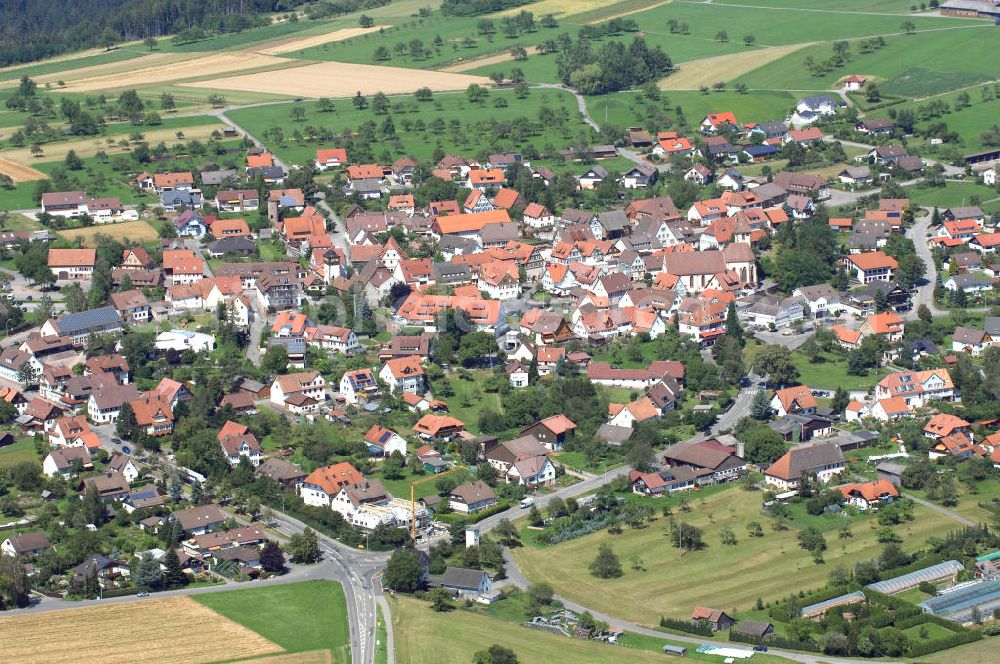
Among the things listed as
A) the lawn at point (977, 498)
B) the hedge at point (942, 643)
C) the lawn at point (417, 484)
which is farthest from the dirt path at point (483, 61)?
the hedge at point (942, 643)

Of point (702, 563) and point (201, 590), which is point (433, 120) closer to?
point (702, 563)

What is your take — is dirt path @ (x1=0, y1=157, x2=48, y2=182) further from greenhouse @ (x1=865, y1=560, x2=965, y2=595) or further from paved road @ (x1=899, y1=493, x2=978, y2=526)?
greenhouse @ (x1=865, y1=560, x2=965, y2=595)

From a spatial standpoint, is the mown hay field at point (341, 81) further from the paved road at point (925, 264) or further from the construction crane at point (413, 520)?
the construction crane at point (413, 520)

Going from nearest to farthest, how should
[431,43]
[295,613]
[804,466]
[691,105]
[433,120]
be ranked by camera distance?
[295,613], [804,466], [433,120], [691,105], [431,43]

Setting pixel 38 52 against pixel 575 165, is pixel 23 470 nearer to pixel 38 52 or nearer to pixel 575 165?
pixel 575 165

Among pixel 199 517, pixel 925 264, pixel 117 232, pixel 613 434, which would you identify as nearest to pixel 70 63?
pixel 117 232

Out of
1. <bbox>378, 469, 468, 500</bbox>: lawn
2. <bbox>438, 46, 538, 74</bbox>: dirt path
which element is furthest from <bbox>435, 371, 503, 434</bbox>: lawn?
<bbox>438, 46, 538, 74</bbox>: dirt path
